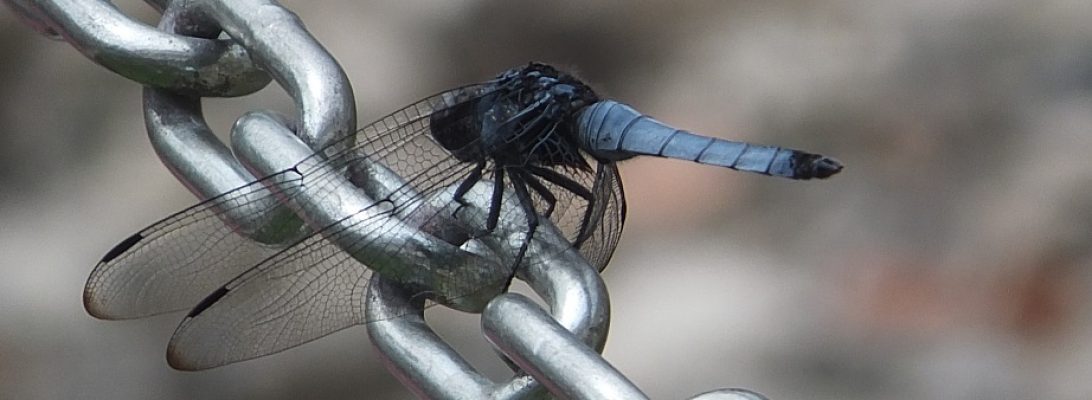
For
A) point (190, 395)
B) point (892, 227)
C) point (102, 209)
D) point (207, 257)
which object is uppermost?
point (892, 227)

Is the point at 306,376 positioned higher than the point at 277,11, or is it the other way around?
the point at 277,11

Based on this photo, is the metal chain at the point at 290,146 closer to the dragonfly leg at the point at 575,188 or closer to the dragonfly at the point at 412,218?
the dragonfly at the point at 412,218

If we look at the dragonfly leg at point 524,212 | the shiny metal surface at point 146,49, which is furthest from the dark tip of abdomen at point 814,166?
the shiny metal surface at point 146,49

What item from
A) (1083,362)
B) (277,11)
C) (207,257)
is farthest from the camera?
(1083,362)

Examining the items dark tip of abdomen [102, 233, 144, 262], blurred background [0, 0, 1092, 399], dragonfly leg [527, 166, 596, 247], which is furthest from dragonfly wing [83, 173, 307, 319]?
blurred background [0, 0, 1092, 399]

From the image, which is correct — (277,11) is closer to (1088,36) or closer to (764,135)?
(764,135)

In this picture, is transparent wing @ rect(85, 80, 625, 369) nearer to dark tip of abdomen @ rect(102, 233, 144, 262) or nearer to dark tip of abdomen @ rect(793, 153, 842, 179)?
dark tip of abdomen @ rect(102, 233, 144, 262)

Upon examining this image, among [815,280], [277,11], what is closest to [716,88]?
[815,280]

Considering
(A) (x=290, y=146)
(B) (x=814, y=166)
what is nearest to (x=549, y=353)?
(A) (x=290, y=146)
